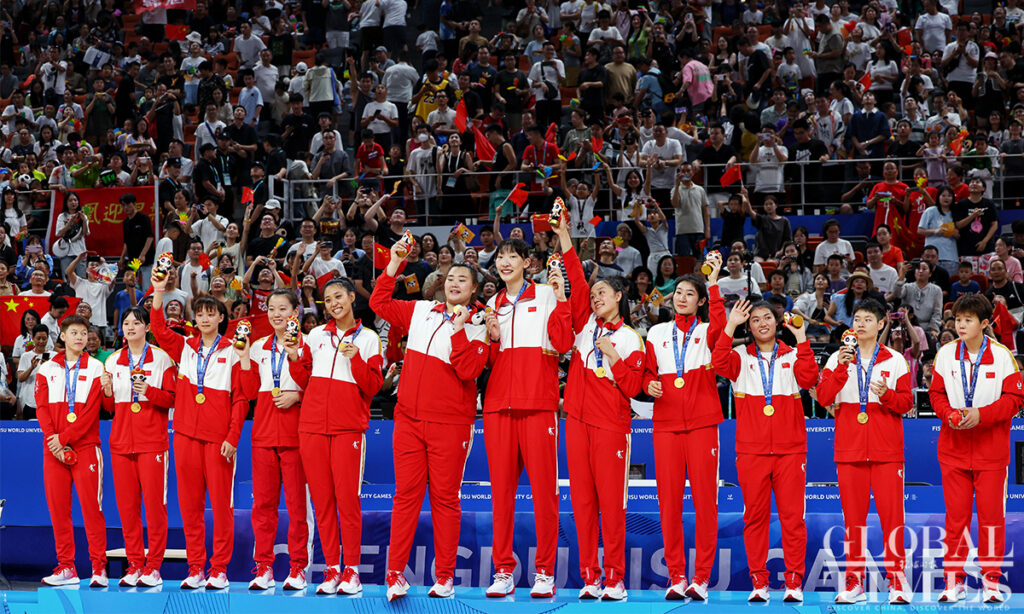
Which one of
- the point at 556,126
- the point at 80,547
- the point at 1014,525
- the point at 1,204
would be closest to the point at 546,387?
the point at 1014,525

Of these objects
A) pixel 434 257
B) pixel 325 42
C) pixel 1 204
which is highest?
pixel 325 42

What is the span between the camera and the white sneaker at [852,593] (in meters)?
6.75

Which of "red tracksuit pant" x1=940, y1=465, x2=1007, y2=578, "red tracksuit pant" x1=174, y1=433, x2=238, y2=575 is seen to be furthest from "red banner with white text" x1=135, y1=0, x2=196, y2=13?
"red tracksuit pant" x1=940, y1=465, x2=1007, y2=578

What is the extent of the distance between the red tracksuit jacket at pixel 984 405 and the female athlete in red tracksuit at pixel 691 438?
1430 millimetres

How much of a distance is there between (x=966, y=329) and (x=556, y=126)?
9.46 m

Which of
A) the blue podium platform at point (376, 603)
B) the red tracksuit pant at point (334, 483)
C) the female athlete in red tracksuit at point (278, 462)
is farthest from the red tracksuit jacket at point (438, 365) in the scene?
the blue podium platform at point (376, 603)

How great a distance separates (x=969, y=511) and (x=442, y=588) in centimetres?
320

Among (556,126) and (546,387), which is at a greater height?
(556,126)

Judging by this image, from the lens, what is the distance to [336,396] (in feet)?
23.4

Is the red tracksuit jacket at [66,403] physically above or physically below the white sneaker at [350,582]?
above

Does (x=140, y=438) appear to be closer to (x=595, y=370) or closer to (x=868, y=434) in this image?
(x=595, y=370)

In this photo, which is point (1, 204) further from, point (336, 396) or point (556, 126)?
point (336, 396)

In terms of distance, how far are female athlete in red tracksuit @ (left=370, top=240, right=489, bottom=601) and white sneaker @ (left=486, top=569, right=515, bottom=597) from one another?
0.81 feet

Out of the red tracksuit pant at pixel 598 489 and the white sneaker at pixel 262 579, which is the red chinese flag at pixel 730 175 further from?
the white sneaker at pixel 262 579
